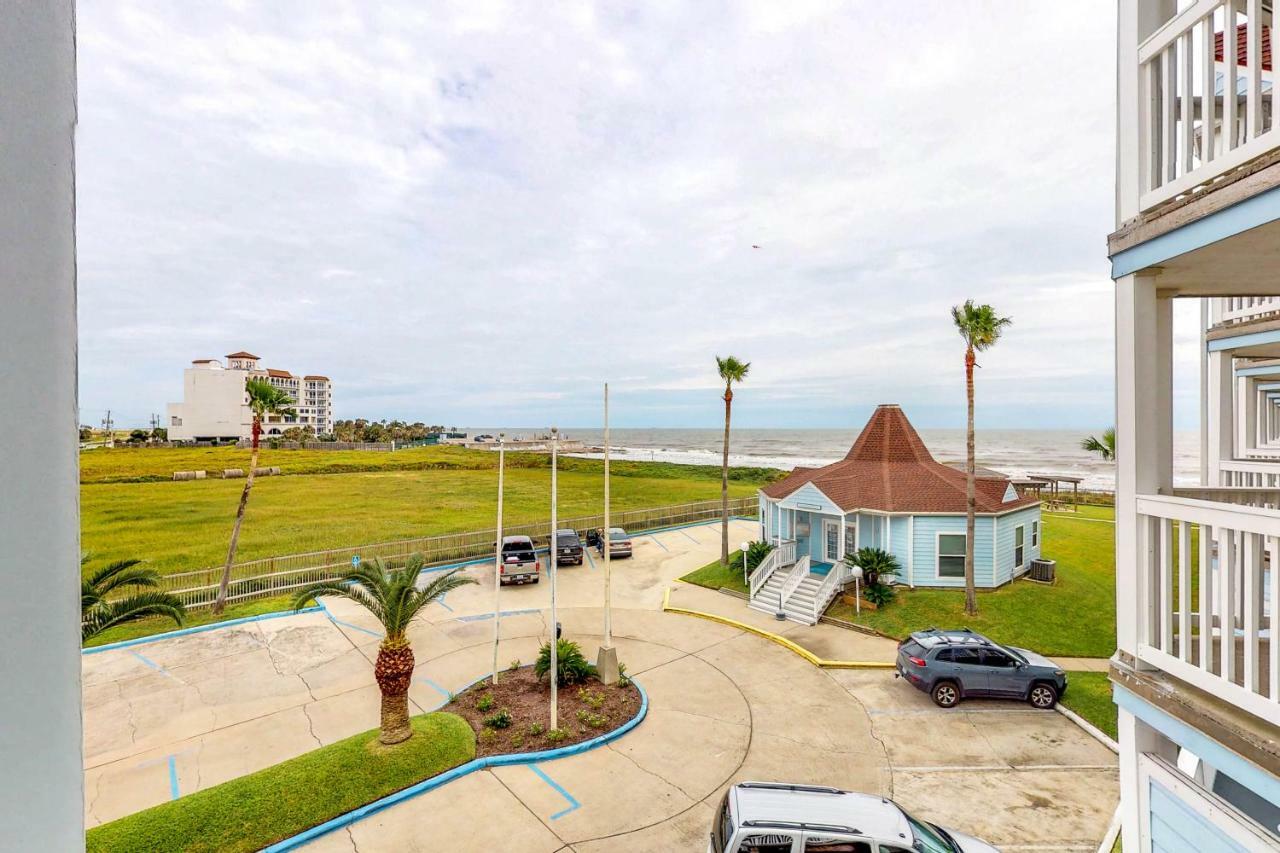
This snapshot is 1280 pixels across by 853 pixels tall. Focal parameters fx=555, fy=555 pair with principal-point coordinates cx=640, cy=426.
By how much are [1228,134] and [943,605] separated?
1582cm

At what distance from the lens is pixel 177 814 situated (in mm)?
8188

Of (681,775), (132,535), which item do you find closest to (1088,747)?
(681,775)

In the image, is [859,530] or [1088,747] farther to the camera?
[859,530]

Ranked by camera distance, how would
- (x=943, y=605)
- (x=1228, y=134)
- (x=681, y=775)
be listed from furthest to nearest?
(x=943, y=605), (x=681, y=775), (x=1228, y=134)

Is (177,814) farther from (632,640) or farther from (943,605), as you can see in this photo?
(943,605)

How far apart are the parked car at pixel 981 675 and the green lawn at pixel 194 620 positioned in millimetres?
16583

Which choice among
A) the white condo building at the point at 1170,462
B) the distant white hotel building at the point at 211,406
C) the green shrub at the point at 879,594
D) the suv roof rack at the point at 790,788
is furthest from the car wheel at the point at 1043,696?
the distant white hotel building at the point at 211,406

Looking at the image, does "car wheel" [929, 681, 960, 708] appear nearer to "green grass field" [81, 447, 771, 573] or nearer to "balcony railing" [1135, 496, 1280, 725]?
"balcony railing" [1135, 496, 1280, 725]

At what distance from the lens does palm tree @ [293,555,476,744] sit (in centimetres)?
990

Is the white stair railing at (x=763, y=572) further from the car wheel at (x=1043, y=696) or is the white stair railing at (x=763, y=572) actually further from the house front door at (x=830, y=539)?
the car wheel at (x=1043, y=696)

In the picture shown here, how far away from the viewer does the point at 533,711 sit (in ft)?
37.2

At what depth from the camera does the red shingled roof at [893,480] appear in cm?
1872

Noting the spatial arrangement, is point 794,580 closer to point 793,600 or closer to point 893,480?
point 793,600

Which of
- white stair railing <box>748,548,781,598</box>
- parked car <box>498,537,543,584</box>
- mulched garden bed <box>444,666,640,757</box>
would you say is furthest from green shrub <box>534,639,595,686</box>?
parked car <box>498,537,543,584</box>
